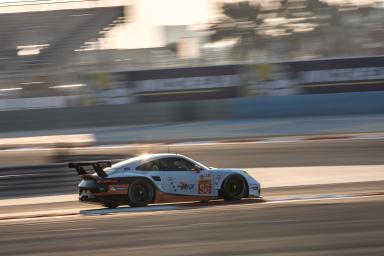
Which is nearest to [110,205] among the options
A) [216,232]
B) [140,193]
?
[140,193]

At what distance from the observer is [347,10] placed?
66.9 metres

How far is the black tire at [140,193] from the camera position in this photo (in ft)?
44.1

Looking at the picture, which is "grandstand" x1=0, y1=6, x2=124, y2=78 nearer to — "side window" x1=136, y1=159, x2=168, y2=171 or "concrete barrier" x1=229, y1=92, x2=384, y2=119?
"concrete barrier" x1=229, y1=92, x2=384, y2=119

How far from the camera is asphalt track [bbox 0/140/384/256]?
847cm

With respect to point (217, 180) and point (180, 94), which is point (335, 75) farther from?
point (217, 180)

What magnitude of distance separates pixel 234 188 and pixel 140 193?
1709mm

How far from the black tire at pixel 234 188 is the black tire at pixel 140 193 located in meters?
1.33

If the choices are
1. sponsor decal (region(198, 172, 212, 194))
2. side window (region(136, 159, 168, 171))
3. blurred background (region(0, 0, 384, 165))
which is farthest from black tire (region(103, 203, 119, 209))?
blurred background (region(0, 0, 384, 165))

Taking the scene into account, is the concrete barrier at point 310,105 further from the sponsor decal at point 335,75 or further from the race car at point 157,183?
the race car at point 157,183

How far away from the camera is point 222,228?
32.9 ft

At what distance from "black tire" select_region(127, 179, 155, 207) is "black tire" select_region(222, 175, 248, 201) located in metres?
1.33

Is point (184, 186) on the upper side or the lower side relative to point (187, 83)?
lower

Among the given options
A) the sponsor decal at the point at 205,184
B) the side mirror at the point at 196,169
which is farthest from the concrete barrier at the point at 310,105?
the sponsor decal at the point at 205,184


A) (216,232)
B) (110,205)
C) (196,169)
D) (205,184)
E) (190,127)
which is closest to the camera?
(216,232)
